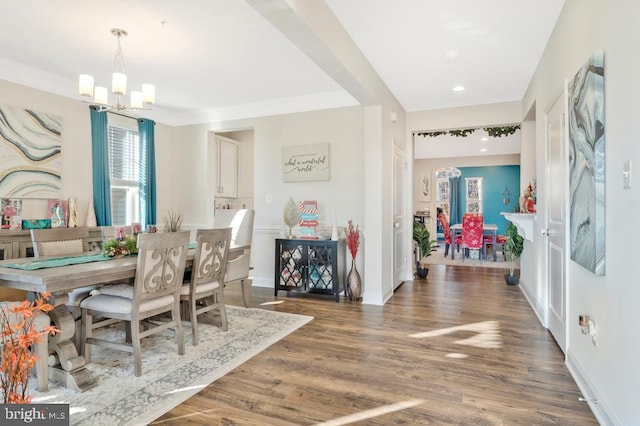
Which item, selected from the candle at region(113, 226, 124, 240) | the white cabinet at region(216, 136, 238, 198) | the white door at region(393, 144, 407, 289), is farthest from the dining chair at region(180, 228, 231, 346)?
the white cabinet at region(216, 136, 238, 198)

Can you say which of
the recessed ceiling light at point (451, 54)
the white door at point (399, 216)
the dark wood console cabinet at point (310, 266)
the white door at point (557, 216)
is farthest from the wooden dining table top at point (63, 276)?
the white door at point (399, 216)

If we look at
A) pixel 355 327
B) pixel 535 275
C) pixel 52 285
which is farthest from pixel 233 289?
pixel 535 275

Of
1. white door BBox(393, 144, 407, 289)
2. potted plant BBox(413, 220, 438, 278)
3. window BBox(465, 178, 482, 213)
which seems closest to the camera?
white door BBox(393, 144, 407, 289)

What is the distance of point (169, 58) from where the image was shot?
3.68 meters

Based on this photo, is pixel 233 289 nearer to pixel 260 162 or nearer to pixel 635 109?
pixel 260 162

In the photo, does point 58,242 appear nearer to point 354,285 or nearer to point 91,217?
point 91,217

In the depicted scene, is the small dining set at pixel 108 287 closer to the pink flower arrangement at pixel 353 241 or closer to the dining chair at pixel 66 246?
the dining chair at pixel 66 246

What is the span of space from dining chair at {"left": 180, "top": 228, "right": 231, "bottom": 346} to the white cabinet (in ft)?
9.48

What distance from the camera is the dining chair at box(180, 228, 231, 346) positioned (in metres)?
2.98

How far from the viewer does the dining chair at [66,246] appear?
2.74 metres

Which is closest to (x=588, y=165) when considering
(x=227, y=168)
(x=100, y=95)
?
(x=100, y=95)

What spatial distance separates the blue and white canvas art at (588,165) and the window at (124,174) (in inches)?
203

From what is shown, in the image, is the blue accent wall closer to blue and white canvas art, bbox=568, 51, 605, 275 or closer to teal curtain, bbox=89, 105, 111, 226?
blue and white canvas art, bbox=568, 51, 605, 275

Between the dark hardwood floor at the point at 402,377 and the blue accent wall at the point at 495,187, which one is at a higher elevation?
the blue accent wall at the point at 495,187
